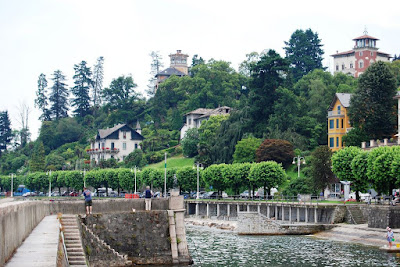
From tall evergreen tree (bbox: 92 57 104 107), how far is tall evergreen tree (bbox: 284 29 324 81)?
5655cm

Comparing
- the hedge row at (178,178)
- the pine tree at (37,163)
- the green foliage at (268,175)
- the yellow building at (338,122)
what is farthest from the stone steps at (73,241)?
the pine tree at (37,163)

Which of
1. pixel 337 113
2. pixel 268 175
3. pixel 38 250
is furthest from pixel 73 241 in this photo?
pixel 337 113

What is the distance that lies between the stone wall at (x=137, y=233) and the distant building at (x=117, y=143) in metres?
117

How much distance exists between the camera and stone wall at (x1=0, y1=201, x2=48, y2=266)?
15273mm

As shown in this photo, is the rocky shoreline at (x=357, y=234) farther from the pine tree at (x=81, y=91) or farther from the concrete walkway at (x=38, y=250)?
the pine tree at (x=81, y=91)

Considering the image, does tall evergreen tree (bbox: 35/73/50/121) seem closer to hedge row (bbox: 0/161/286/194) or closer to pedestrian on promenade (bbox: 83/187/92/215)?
hedge row (bbox: 0/161/286/194)

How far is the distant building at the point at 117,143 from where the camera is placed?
152375 mm

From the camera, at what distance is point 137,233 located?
34.5 metres

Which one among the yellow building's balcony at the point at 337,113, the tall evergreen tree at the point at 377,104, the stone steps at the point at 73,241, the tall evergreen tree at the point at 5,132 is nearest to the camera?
the stone steps at the point at 73,241

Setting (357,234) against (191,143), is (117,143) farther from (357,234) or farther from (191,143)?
(357,234)

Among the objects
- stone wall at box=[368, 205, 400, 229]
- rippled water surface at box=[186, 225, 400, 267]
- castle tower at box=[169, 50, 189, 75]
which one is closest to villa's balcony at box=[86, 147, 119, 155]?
castle tower at box=[169, 50, 189, 75]

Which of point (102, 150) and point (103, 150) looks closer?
point (103, 150)

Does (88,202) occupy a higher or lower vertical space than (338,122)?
lower

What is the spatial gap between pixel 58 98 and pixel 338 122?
106400 millimetres
